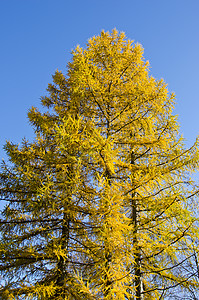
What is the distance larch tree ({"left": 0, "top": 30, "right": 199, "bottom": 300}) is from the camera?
170 inches

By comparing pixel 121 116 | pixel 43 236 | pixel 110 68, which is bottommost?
pixel 43 236

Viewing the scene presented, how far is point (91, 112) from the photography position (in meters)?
6.47

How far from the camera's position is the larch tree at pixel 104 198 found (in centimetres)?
432

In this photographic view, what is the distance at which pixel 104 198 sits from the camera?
13.5 ft

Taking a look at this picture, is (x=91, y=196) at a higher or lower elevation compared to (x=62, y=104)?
lower

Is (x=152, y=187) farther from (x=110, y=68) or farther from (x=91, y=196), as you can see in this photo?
(x=110, y=68)

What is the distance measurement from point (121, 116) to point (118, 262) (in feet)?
11.7

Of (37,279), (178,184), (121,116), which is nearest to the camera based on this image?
(37,279)

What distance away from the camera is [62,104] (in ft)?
26.3

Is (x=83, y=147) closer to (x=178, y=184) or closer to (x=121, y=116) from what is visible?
(x=121, y=116)

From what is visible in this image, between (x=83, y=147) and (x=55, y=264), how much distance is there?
304 centimetres

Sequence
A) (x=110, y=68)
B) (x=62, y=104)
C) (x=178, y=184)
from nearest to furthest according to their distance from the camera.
Answer: (x=178, y=184)
(x=110, y=68)
(x=62, y=104)

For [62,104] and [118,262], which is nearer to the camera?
[118,262]

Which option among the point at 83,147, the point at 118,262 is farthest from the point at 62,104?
the point at 118,262
